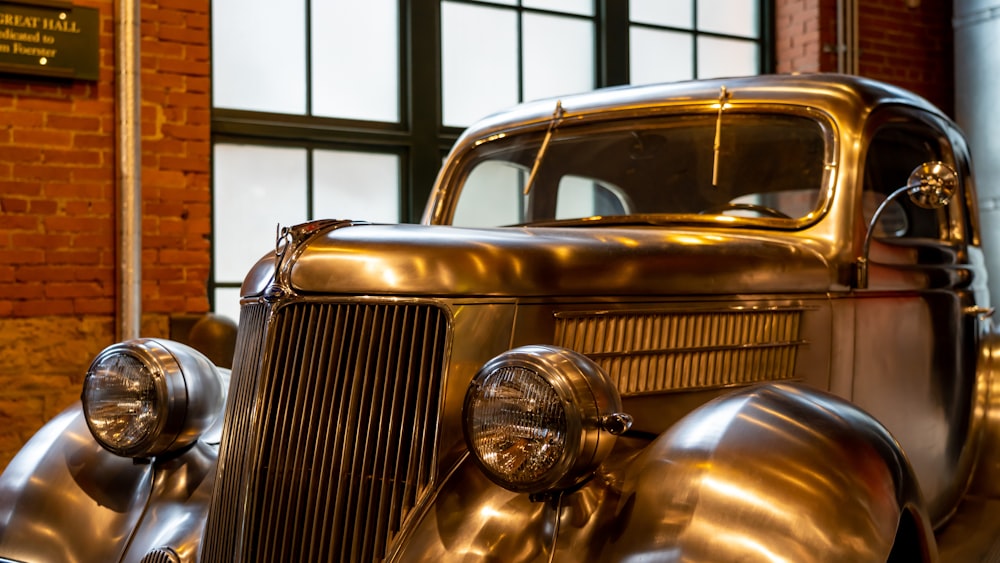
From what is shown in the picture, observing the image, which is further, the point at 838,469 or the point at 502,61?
the point at 502,61

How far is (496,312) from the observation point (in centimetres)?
207

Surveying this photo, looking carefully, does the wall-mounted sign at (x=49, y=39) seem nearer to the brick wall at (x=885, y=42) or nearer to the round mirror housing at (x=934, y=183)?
the round mirror housing at (x=934, y=183)

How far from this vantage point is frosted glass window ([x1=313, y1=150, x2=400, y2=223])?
600 centimetres

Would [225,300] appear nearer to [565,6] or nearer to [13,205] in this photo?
[13,205]

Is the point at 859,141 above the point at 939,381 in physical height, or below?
above

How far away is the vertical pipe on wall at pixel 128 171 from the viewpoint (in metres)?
5.08

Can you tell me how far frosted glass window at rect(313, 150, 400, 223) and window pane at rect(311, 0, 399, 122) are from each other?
0.24m

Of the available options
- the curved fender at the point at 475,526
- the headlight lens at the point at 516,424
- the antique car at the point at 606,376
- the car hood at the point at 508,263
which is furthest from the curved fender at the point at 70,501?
the headlight lens at the point at 516,424

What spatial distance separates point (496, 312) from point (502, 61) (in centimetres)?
475

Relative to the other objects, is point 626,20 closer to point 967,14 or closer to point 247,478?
point 967,14

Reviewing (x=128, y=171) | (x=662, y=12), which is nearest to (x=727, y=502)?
(x=128, y=171)

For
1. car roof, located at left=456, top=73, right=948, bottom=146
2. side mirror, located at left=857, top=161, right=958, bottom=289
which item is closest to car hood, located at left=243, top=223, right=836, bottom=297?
side mirror, located at left=857, top=161, right=958, bottom=289

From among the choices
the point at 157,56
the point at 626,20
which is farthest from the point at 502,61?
the point at 157,56

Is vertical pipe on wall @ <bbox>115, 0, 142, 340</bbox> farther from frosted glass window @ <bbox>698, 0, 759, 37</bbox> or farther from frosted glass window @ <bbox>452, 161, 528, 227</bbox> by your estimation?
frosted glass window @ <bbox>698, 0, 759, 37</bbox>
